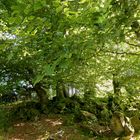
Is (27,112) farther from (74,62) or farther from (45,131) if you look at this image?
(74,62)

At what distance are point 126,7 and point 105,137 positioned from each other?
5.02 m

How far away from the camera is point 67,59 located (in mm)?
2562

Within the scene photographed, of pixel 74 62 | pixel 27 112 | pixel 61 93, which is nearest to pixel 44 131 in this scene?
pixel 27 112

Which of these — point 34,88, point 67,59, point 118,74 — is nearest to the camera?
point 67,59

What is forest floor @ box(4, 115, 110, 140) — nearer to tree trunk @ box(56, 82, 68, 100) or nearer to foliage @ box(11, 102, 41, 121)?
foliage @ box(11, 102, 41, 121)

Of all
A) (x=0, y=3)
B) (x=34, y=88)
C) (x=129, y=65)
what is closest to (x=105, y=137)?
(x=129, y=65)

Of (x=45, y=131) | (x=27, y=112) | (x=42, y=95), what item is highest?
(x=42, y=95)

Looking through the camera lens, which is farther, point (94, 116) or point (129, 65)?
point (94, 116)

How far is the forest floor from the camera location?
7324 mm

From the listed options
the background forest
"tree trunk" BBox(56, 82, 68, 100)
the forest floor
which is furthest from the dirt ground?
"tree trunk" BBox(56, 82, 68, 100)

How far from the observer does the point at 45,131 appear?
25.3 ft

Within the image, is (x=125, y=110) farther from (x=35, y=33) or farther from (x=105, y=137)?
(x=35, y=33)

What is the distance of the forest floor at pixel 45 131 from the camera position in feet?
24.0

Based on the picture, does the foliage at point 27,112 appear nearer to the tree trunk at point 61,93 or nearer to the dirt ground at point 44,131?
the dirt ground at point 44,131
